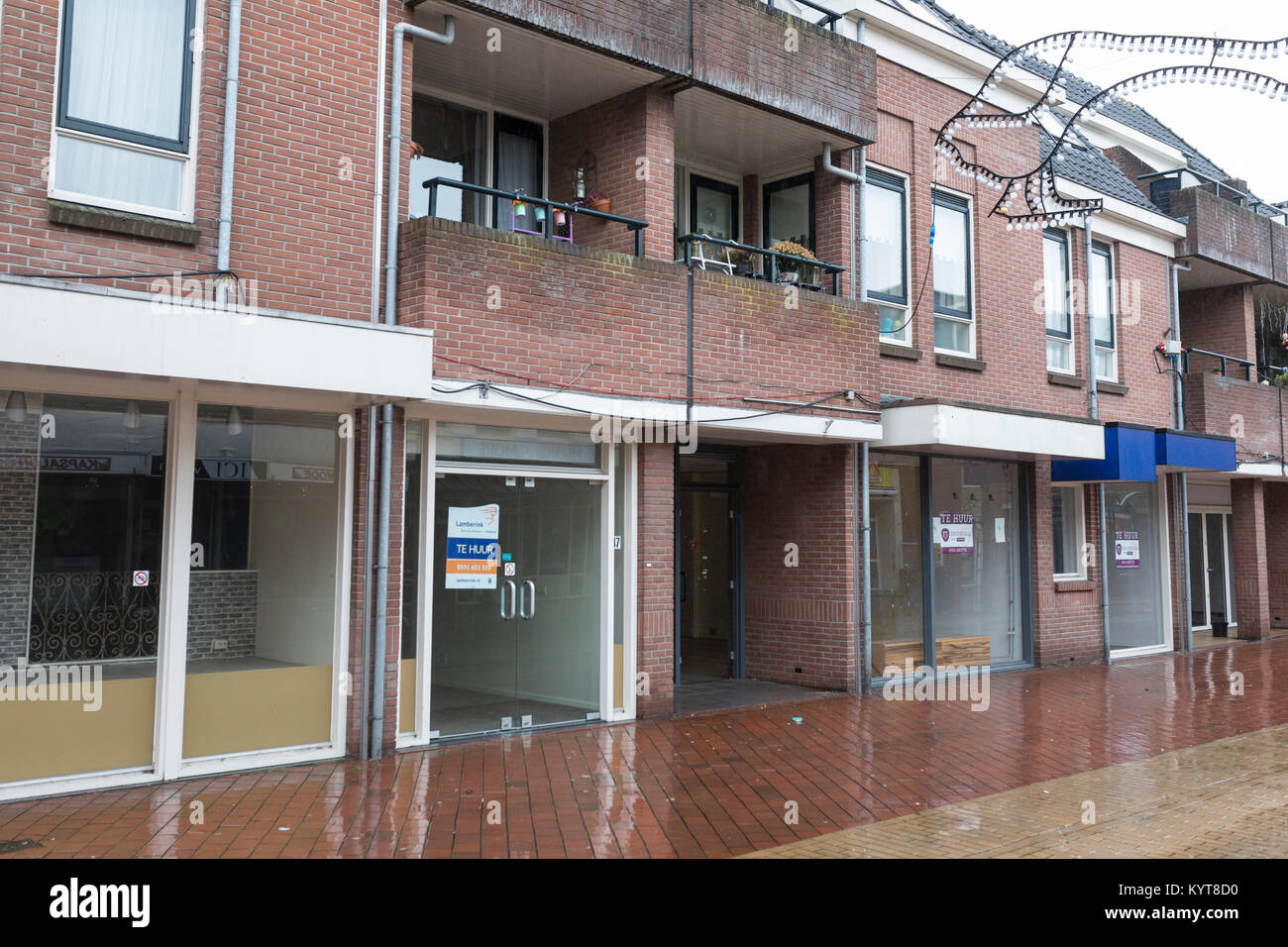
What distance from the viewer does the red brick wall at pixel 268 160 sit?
23.1 feet

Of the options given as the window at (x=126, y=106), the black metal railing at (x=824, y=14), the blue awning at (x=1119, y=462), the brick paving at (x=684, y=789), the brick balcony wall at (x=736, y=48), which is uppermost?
the black metal railing at (x=824, y=14)

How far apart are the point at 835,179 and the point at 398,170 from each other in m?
5.55

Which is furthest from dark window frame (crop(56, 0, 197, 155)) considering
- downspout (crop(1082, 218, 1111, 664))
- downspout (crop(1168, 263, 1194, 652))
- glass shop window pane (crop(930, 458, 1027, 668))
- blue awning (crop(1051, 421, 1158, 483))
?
downspout (crop(1168, 263, 1194, 652))

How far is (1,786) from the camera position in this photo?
6.85 meters

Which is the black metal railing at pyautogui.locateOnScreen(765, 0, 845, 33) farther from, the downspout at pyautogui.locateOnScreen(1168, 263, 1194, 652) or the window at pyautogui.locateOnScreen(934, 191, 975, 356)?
the downspout at pyautogui.locateOnScreen(1168, 263, 1194, 652)

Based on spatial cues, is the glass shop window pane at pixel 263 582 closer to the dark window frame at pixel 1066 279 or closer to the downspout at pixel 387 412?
the downspout at pixel 387 412

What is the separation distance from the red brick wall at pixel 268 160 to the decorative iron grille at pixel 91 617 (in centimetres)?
200

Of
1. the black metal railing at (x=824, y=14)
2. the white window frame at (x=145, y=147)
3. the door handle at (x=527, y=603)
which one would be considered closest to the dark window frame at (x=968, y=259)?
the black metal railing at (x=824, y=14)

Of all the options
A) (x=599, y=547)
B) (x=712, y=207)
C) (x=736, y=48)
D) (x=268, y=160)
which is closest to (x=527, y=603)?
(x=599, y=547)

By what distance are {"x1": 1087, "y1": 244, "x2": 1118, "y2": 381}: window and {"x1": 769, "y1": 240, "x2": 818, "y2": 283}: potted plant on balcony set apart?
234 inches

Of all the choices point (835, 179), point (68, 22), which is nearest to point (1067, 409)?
point (835, 179)

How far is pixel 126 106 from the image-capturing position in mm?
7539

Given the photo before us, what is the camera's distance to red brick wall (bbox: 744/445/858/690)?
470 inches

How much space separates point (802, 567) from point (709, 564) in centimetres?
170
